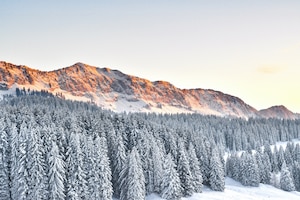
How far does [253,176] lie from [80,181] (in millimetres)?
56071

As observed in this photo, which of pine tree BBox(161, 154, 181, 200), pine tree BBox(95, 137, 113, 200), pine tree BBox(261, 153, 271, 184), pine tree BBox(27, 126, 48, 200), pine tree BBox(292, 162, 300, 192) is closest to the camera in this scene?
pine tree BBox(27, 126, 48, 200)

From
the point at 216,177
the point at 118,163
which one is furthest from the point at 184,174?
the point at 118,163

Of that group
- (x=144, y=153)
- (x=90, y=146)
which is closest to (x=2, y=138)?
(x=90, y=146)

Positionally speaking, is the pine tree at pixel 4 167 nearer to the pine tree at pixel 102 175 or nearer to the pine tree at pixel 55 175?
the pine tree at pixel 55 175

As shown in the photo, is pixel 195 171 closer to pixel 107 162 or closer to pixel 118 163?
pixel 118 163

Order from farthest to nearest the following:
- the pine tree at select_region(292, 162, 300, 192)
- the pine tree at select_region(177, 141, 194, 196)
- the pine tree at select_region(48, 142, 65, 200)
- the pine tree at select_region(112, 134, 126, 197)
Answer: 1. the pine tree at select_region(292, 162, 300, 192)
2. the pine tree at select_region(177, 141, 194, 196)
3. the pine tree at select_region(112, 134, 126, 197)
4. the pine tree at select_region(48, 142, 65, 200)

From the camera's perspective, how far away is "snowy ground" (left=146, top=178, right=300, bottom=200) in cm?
7219

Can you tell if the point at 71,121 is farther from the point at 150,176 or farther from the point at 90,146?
the point at 150,176

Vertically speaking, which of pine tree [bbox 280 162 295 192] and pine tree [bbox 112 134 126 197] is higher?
pine tree [bbox 112 134 126 197]

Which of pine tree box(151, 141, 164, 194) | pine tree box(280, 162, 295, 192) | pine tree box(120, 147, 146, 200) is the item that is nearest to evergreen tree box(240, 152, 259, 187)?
pine tree box(280, 162, 295, 192)

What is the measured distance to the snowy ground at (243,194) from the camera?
7219cm

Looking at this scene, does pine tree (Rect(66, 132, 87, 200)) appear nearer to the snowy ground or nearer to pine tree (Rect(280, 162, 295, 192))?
the snowy ground

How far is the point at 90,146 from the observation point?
64.7 meters

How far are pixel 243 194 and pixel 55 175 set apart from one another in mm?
47249
